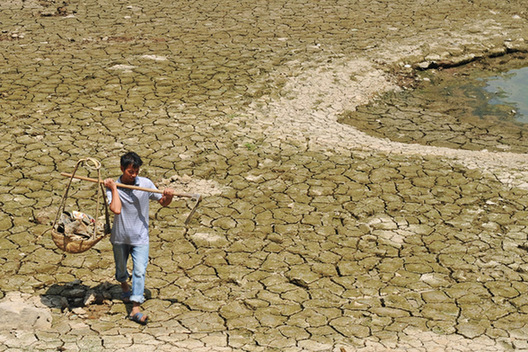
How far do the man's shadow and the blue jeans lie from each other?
1.03ft

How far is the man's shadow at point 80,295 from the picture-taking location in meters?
6.04

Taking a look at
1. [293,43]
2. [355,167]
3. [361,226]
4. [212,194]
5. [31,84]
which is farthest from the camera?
[293,43]

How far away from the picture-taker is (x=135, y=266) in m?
5.74

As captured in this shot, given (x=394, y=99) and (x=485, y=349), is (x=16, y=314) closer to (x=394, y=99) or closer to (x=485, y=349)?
(x=485, y=349)

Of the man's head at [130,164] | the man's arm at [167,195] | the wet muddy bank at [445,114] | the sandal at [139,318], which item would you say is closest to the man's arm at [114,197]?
the man's head at [130,164]

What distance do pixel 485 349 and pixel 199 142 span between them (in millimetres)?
4756

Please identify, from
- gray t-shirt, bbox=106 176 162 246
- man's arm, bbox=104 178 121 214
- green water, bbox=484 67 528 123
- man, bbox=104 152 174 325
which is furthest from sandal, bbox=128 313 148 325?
green water, bbox=484 67 528 123

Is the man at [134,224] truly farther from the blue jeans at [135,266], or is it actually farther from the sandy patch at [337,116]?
the sandy patch at [337,116]

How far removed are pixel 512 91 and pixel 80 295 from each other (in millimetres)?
8483

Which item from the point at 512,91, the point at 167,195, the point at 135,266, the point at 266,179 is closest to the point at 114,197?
the point at 167,195

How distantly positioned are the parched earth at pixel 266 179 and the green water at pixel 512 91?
65 cm

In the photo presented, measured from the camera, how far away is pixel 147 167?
28.1ft

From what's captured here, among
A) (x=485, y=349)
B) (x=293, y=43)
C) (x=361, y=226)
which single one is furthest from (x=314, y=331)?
(x=293, y=43)

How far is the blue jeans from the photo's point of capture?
5.72 meters
